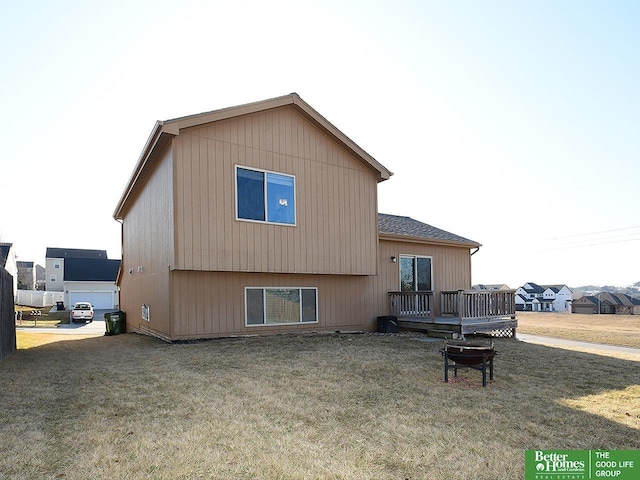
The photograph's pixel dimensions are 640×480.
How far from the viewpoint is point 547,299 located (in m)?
84.0

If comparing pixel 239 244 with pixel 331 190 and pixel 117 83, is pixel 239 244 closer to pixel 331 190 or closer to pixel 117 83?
pixel 331 190

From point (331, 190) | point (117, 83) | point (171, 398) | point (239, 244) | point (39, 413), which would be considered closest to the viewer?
point (39, 413)

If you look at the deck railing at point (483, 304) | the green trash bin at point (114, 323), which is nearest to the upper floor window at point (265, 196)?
the deck railing at point (483, 304)

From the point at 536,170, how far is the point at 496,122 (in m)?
9.54

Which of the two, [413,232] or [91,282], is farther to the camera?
[91,282]

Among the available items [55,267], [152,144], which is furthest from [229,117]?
[55,267]

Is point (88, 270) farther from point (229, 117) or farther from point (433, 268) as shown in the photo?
point (433, 268)

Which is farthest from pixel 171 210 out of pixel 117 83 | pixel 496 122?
pixel 496 122

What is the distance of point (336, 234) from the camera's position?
42.6 ft

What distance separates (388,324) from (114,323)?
1106 centimetres

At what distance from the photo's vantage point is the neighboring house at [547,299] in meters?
83.9

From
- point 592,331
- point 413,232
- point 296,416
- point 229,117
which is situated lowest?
point 592,331

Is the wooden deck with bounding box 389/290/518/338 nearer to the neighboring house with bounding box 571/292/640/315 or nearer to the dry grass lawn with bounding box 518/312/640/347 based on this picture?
the dry grass lawn with bounding box 518/312/640/347

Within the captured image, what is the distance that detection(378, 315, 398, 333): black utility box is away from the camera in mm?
14133
